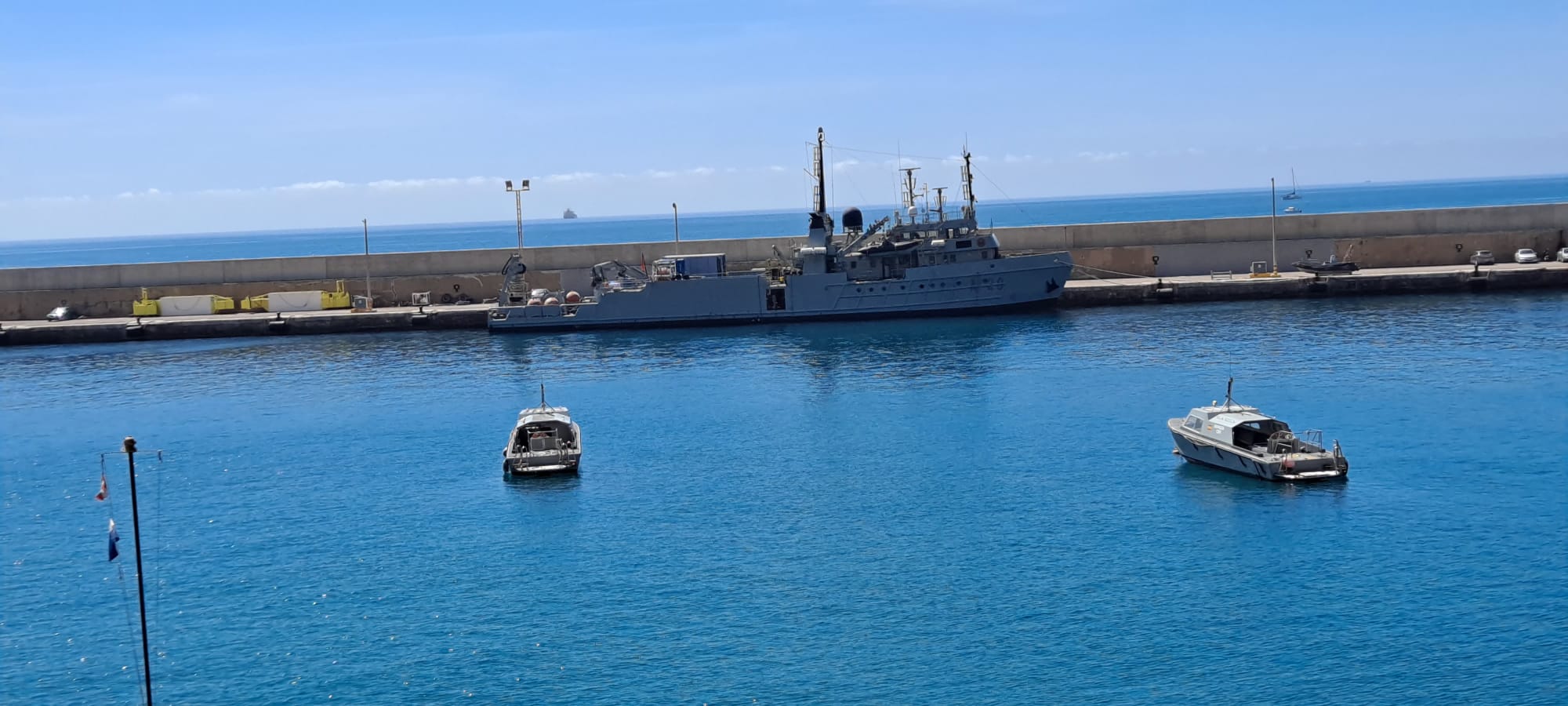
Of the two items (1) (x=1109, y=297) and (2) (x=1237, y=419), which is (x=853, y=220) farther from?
(2) (x=1237, y=419)

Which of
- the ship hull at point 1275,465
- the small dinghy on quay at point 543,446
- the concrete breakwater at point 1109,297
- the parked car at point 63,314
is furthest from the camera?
the parked car at point 63,314

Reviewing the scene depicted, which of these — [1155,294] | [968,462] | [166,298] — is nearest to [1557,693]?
[968,462]

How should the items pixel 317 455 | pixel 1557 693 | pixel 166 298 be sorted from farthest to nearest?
pixel 166 298 → pixel 317 455 → pixel 1557 693

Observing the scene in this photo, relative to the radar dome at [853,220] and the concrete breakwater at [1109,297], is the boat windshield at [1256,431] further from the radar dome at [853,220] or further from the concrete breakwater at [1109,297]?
the radar dome at [853,220]

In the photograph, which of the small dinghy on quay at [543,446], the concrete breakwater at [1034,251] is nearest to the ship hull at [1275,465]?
the small dinghy on quay at [543,446]

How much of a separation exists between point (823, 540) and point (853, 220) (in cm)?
4961

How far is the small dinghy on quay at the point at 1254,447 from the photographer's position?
36.5m

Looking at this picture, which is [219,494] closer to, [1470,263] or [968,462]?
[968,462]

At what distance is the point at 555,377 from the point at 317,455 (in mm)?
16395

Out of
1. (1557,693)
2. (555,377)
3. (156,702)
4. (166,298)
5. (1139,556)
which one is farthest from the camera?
(166,298)

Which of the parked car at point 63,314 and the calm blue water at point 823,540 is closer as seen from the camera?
the calm blue water at point 823,540

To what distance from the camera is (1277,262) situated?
83.9 m

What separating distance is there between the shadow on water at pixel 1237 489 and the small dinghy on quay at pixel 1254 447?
0.65 ft

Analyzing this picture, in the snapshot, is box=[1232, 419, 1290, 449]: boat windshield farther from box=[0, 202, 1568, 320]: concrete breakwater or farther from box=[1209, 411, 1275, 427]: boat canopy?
box=[0, 202, 1568, 320]: concrete breakwater
